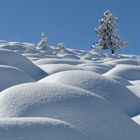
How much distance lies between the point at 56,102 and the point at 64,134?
733 millimetres

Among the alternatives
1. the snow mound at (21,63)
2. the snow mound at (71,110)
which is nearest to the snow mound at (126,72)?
the snow mound at (21,63)

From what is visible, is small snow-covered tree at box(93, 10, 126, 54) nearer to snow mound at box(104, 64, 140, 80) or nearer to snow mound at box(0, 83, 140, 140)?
snow mound at box(104, 64, 140, 80)

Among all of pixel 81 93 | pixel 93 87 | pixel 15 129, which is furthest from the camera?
pixel 93 87

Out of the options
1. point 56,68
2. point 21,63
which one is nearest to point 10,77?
point 21,63

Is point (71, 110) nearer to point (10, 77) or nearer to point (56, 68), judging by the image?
point (10, 77)

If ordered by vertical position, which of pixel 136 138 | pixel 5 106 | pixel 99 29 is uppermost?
pixel 99 29

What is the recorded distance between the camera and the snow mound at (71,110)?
386 centimetres

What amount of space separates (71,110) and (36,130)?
841mm

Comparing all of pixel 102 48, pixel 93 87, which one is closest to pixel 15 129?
pixel 93 87

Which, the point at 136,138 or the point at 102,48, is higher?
the point at 102,48

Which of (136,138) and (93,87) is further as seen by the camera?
(93,87)

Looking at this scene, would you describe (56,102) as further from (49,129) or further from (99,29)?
(99,29)

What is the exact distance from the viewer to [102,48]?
48.1m

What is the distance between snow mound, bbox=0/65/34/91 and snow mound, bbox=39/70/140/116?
2.64 ft
